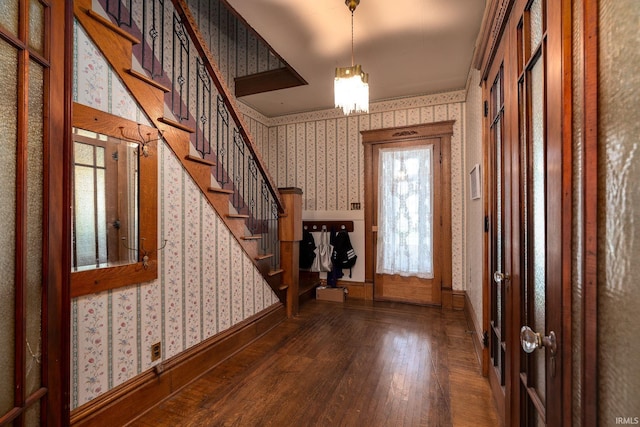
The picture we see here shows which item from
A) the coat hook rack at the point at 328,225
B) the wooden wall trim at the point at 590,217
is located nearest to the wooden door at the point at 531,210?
the wooden wall trim at the point at 590,217

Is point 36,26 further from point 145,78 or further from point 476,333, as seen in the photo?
point 476,333

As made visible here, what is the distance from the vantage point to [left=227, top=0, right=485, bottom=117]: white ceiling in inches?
92.4

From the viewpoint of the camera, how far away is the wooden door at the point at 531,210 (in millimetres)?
805

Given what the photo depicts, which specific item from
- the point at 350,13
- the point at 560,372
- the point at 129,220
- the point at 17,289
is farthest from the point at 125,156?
the point at 560,372

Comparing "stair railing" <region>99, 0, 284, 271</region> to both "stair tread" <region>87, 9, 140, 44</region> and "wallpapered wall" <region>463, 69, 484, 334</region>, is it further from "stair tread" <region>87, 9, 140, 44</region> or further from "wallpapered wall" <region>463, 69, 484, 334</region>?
"wallpapered wall" <region>463, 69, 484, 334</region>

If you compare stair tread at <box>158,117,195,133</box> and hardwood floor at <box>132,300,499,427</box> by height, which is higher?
stair tread at <box>158,117,195,133</box>

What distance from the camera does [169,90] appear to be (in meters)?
2.04

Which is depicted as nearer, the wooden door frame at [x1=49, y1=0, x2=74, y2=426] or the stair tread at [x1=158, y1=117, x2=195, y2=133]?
the wooden door frame at [x1=49, y1=0, x2=74, y2=426]

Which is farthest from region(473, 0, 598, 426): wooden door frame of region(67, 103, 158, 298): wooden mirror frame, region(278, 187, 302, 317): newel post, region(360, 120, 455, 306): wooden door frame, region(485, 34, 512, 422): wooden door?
region(360, 120, 455, 306): wooden door frame

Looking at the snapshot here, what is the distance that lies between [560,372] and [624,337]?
30 centimetres

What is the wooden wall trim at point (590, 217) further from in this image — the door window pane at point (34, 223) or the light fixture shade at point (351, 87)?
the light fixture shade at point (351, 87)

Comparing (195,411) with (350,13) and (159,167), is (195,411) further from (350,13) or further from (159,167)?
(350,13)

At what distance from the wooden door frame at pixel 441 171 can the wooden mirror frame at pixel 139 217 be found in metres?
2.96

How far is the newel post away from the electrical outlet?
1.67 metres
